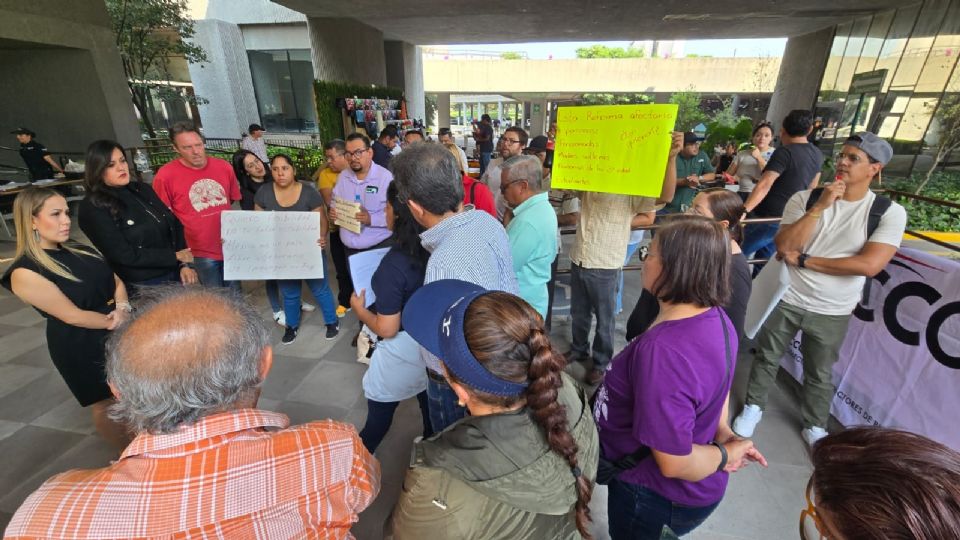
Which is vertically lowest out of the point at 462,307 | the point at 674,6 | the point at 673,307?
the point at 673,307

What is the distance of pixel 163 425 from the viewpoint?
0.90 m

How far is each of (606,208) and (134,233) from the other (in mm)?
3321

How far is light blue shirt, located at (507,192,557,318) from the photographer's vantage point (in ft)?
8.20

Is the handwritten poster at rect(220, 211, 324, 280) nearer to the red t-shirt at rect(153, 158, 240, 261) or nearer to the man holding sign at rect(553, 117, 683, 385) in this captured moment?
the red t-shirt at rect(153, 158, 240, 261)

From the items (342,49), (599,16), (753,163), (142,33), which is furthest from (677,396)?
(142,33)

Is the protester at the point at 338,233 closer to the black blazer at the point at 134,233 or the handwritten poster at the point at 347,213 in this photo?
the handwritten poster at the point at 347,213

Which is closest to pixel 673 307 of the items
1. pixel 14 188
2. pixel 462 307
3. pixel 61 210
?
pixel 462 307

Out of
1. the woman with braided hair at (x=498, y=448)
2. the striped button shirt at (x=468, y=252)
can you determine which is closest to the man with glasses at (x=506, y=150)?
the striped button shirt at (x=468, y=252)

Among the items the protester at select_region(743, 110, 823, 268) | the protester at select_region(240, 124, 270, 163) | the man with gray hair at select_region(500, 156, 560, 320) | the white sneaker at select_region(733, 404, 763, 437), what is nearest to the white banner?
→ the white sneaker at select_region(733, 404, 763, 437)

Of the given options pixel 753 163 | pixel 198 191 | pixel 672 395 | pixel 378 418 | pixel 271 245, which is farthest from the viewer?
pixel 753 163

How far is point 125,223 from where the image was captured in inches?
109

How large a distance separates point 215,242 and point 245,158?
1.08 meters

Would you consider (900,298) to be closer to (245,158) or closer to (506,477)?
(506,477)

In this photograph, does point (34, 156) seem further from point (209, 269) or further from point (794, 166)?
point (794, 166)
